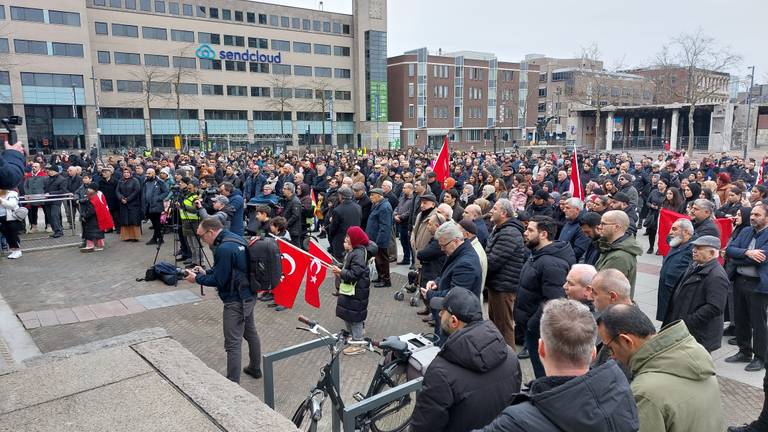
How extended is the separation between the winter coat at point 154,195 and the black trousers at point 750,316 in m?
12.0

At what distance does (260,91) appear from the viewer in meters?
72.0

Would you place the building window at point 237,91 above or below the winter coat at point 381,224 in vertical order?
above

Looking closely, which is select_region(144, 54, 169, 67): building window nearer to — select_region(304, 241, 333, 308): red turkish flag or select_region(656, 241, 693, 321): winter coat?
select_region(304, 241, 333, 308): red turkish flag

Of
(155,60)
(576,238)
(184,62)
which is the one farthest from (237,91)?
(576,238)

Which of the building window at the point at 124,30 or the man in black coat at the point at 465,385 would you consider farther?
the building window at the point at 124,30

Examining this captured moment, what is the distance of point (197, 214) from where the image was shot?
11.0 metres

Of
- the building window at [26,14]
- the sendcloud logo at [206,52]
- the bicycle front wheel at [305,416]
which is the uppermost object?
the building window at [26,14]

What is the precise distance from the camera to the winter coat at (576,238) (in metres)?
7.07

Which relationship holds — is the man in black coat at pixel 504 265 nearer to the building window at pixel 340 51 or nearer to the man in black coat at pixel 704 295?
the man in black coat at pixel 704 295

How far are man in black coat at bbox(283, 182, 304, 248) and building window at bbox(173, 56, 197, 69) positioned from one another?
202 ft

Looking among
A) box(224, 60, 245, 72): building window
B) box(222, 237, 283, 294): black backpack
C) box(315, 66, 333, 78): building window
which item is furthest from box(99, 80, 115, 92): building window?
box(222, 237, 283, 294): black backpack

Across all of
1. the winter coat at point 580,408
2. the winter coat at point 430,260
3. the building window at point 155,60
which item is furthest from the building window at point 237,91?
the winter coat at point 580,408

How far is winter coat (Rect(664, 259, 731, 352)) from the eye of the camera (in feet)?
15.4

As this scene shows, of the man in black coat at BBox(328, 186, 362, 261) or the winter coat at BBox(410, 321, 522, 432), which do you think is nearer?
the winter coat at BBox(410, 321, 522, 432)
